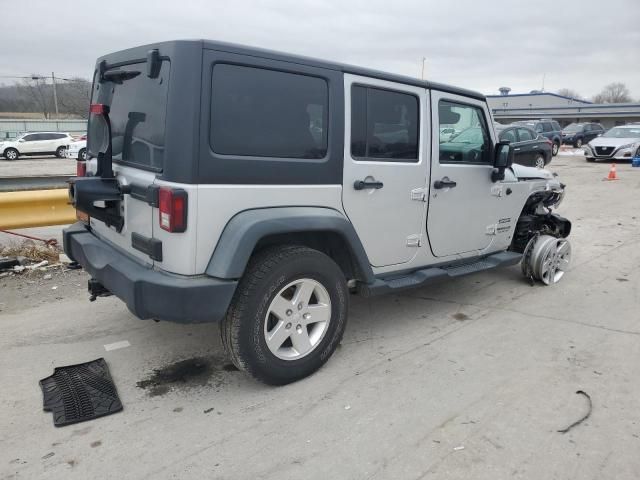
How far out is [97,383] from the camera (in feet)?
10.6

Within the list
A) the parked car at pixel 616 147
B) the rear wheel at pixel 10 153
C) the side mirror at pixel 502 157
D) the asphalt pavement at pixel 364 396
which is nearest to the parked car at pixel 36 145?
the rear wheel at pixel 10 153

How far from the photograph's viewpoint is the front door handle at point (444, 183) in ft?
13.1

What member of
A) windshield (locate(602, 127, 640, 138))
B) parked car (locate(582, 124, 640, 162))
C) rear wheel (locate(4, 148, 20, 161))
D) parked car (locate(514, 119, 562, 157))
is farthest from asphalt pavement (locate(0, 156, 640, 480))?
rear wheel (locate(4, 148, 20, 161))

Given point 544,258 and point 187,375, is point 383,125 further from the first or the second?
point 544,258

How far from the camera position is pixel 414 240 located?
13.0 ft

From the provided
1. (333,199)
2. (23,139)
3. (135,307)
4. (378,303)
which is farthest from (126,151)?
(23,139)

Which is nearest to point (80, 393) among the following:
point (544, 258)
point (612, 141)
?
point (544, 258)

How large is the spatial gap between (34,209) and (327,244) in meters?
3.86

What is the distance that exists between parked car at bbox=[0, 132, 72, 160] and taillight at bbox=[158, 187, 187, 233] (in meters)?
27.9

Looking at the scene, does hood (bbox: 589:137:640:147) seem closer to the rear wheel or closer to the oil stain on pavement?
the oil stain on pavement

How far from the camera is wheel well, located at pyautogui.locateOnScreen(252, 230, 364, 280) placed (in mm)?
3094

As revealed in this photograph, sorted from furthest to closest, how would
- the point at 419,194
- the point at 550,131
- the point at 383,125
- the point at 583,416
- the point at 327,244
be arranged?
1. the point at 550,131
2. the point at 419,194
3. the point at 383,125
4. the point at 327,244
5. the point at 583,416

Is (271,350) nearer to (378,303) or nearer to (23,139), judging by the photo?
(378,303)

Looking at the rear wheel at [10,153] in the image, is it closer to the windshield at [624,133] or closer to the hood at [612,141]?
the hood at [612,141]
